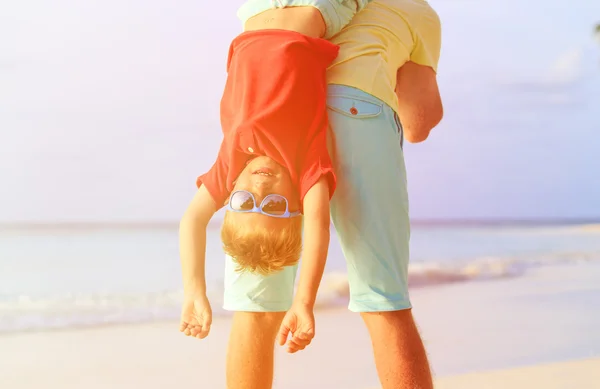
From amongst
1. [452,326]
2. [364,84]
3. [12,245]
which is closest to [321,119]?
[364,84]

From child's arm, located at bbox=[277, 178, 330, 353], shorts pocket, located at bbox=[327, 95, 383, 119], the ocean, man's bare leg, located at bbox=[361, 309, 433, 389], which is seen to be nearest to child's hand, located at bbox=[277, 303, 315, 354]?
child's arm, located at bbox=[277, 178, 330, 353]

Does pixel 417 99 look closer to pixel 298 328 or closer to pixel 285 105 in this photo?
pixel 285 105

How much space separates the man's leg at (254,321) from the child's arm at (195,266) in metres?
0.12

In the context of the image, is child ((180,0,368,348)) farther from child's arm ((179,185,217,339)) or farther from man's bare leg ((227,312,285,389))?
man's bare leg ((227,312,285,389))

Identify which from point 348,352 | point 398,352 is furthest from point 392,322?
point 348,352

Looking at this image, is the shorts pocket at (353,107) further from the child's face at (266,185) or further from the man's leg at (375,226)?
the child's face at (266,185)

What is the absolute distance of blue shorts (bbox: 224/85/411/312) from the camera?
168 centimetres

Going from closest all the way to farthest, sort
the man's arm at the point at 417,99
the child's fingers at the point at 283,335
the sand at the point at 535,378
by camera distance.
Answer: the child's fingers at the point at 283,335
the man's arm at the point at 417,99
the sand at the point at 535,378

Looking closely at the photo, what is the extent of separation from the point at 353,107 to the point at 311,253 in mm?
362

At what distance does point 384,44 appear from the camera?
1.78 m

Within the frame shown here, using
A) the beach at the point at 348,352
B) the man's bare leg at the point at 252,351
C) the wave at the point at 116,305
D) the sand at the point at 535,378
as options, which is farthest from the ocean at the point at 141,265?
the man's bare leg at the point at 252,351

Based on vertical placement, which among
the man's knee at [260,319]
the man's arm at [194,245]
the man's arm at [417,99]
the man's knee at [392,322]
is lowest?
the man's knee at [260,319]

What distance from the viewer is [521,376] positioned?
3219 mm

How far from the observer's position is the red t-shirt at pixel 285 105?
1623 mm
